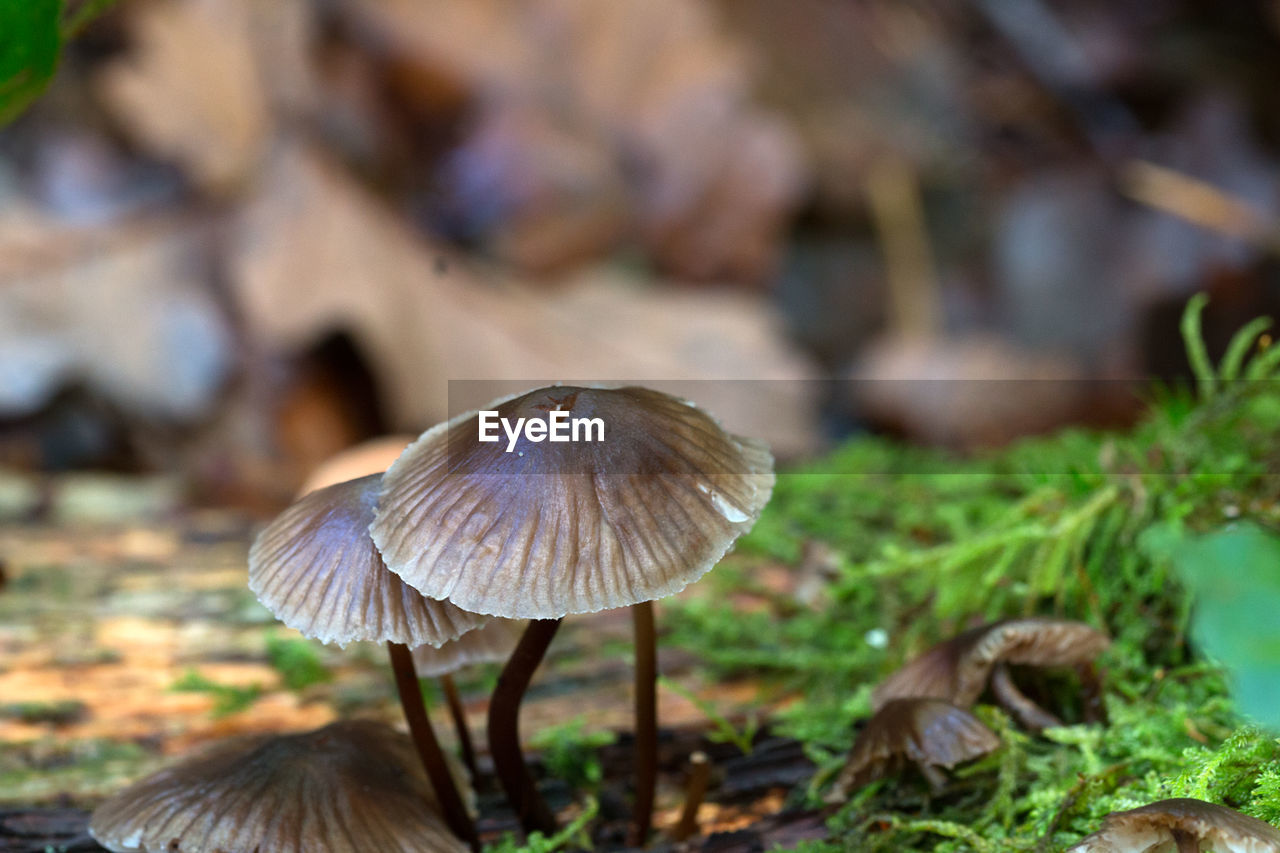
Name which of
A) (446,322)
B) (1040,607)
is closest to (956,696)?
(1040,607)

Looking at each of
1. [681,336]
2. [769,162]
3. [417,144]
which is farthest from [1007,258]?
[417,144]

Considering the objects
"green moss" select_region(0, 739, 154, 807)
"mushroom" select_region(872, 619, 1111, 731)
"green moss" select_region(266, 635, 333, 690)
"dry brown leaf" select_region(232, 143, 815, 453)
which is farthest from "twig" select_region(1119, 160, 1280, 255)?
"green moss" select_region(0, 739, 154, 807)

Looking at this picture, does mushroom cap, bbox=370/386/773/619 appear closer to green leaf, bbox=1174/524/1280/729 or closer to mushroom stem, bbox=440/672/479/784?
mushroom stem, bbox=440/672/479/784

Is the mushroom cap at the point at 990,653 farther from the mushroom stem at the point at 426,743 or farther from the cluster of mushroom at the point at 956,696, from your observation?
the mushroom stem at the point at 426,743

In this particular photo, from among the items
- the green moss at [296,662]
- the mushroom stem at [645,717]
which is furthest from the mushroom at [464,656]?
the green moss at [296,662]

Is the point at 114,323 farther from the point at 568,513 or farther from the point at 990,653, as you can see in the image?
the point at 990,653

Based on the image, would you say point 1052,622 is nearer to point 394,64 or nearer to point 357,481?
point 357,481
